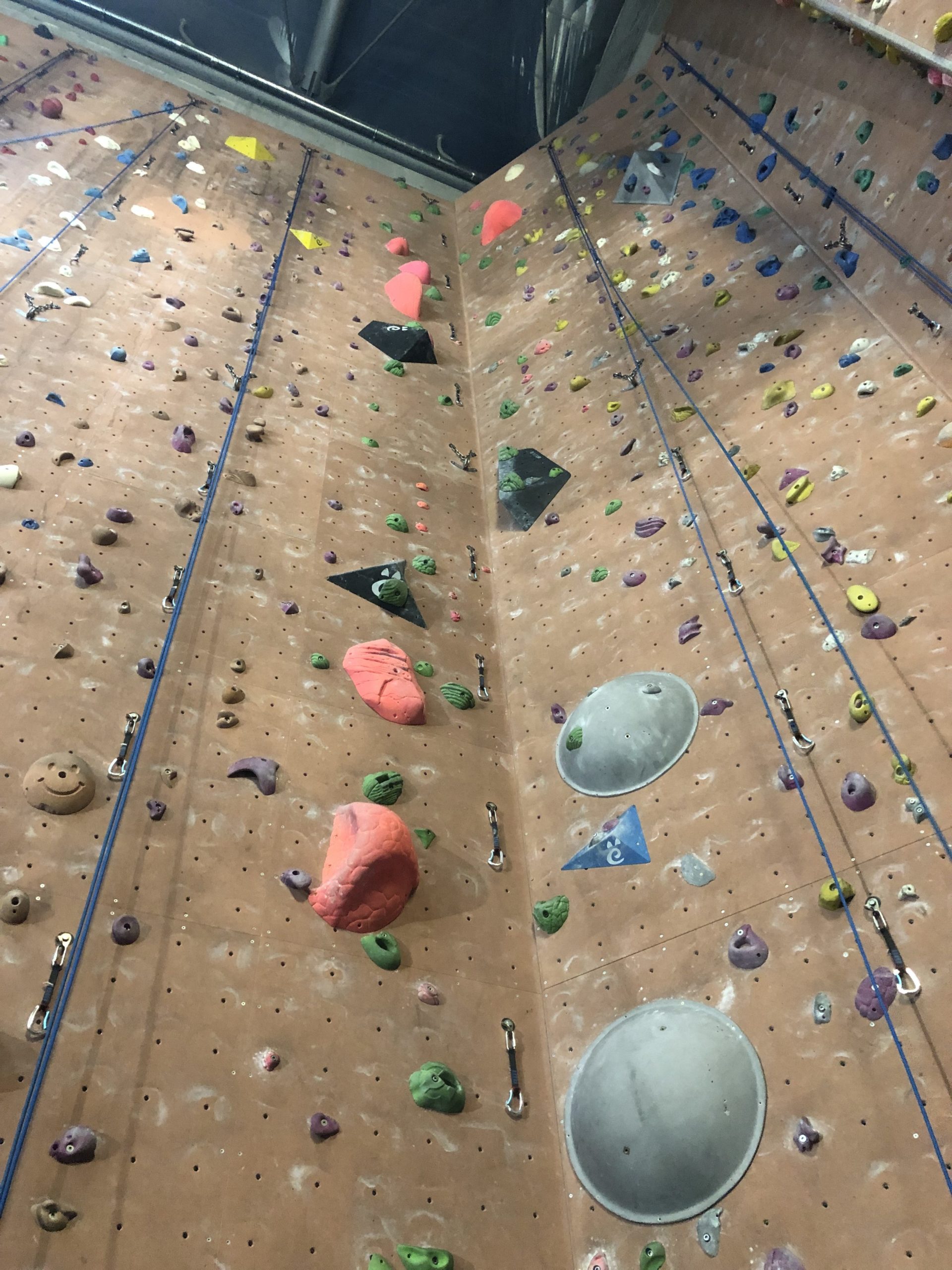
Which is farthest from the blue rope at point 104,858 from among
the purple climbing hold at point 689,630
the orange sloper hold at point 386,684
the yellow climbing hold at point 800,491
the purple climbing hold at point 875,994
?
the yellow climbing hold at point 800,491

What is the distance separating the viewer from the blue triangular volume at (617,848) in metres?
3.76

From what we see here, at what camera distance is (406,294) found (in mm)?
7938

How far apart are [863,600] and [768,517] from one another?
0.88 metres

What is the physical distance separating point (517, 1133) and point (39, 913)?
208 centimetres

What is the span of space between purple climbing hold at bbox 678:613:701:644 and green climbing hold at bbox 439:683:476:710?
1252 millimetres

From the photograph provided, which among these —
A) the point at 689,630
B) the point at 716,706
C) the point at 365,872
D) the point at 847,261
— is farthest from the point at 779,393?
the point at 365,872

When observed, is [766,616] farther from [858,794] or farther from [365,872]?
[365,872]

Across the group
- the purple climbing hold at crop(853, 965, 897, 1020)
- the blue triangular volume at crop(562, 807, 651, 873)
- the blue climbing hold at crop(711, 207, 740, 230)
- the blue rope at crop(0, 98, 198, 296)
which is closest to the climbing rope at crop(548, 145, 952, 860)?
the purple climbing hold at crop(853, 965, 897, 1020)

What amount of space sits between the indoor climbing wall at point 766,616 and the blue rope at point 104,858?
1986 millimetres

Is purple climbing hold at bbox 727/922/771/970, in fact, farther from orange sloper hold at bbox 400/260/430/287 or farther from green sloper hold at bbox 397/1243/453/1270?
orange sloper hold at bbox 400/260/430/287

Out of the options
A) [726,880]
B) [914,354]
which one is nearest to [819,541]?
[914,354]

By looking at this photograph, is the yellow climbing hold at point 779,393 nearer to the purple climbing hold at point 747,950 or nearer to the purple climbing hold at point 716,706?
the purple climbing hold at point 716,706

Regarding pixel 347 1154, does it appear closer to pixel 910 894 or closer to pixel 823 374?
pixel 910 894

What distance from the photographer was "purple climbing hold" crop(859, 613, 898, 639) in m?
3.55
